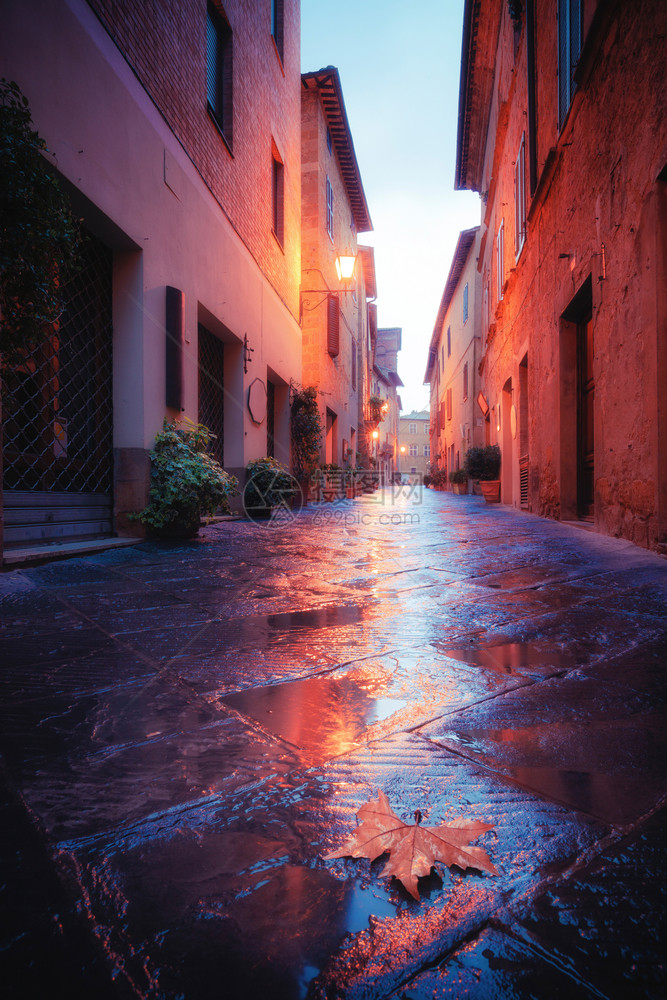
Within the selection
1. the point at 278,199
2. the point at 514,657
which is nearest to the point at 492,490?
the point at 278,199

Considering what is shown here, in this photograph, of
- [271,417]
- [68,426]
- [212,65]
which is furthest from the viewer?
[271,417]

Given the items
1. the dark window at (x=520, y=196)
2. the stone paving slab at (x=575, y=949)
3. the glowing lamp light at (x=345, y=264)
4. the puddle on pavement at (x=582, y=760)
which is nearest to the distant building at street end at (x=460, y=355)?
the glowing lamp light at (x=345, y=264)

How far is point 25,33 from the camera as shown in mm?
3230

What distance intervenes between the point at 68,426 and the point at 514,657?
3.84m

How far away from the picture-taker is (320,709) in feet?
4.34

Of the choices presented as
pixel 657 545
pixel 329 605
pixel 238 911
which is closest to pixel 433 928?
pixel 238 911

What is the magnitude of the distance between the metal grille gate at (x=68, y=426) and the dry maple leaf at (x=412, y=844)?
334 centimetres

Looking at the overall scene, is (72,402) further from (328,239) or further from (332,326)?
(328,239)

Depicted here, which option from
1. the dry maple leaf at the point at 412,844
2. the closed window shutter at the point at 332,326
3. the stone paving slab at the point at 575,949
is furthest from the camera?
the closed window shutter at the point at 332,326

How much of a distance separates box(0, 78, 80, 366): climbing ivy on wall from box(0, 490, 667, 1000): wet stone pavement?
139cm

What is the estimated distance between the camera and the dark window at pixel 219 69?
672cm

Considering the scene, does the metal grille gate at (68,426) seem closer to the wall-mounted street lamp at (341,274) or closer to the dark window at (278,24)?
the wall-mounted street lamp at (341,274)

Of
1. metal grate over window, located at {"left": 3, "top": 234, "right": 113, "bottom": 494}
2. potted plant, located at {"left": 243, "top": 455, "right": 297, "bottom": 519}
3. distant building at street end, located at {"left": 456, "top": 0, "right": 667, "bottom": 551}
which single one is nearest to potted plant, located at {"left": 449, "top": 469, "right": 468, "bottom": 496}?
distant building at street end, located at {"left": 456, "top": 0, "right": 667, "bottom": 551}

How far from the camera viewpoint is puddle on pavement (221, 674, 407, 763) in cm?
116
